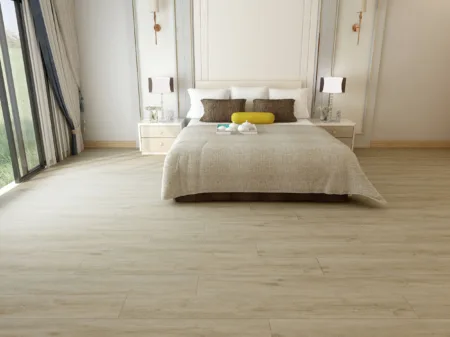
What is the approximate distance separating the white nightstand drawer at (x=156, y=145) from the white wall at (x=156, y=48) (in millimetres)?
628

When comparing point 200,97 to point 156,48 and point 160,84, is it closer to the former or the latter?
point 160,84

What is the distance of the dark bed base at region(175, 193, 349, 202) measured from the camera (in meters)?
3.37

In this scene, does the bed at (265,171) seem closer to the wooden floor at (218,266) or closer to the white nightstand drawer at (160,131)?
the wooden floor at (218,266)

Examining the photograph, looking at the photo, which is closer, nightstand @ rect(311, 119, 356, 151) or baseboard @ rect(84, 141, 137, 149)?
nightstand @ rect(311, 119, 356, 151)

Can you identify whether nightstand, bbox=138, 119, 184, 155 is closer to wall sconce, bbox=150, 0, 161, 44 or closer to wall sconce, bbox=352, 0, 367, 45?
wall sconce, bbox=150, 0, 161, 44

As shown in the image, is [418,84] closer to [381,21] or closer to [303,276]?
Result: [381,21]

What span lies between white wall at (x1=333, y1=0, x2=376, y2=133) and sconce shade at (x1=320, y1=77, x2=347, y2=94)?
14.2 inches

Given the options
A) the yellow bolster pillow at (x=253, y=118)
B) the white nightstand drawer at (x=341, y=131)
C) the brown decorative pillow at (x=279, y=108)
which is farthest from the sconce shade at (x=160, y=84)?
the white nightstand drawer at (x=341, y=131)

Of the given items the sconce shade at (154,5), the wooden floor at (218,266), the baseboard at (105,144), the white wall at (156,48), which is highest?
the sconce shade at (154,5)

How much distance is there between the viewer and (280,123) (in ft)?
14.8

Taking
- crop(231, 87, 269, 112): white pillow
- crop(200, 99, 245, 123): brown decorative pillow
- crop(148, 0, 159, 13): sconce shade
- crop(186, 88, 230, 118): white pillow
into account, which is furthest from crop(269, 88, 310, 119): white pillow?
crop(148, 0, 159, 13): sconce shade

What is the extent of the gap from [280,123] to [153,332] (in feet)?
10.6

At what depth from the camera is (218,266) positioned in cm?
231

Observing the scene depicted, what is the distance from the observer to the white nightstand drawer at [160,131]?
4906 millimetres
